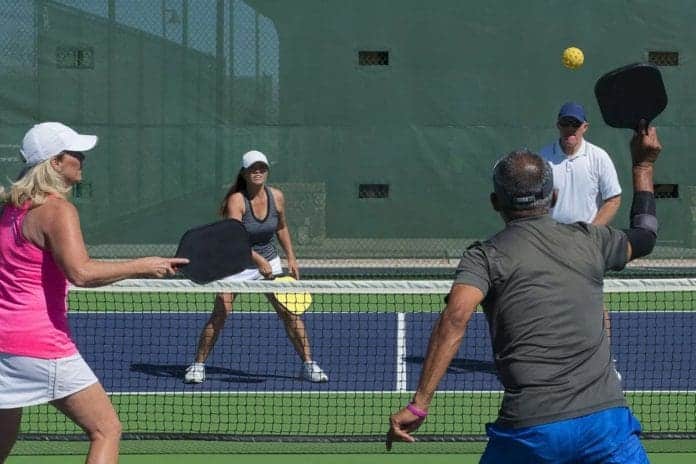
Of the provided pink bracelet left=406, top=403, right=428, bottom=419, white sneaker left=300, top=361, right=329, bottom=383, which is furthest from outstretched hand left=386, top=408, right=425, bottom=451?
white sneaker left=300, top=361, right=329, bottom=383

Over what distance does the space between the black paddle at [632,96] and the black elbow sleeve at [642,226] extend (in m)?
0.23

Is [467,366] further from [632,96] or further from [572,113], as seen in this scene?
[632,96]

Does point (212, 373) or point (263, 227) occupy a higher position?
point (263, 227)

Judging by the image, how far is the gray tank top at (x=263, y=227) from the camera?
774 centimetres

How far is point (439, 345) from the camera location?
3451 millimetres

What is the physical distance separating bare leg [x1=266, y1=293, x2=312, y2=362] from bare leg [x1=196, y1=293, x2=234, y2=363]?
0.84ft

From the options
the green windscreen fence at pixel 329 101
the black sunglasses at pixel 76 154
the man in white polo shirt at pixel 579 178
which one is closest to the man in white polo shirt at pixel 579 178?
the man in white polo shirt at pixel 579 178

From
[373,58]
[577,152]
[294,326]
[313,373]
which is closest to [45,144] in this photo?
[294,326]

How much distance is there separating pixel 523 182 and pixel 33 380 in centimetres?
182

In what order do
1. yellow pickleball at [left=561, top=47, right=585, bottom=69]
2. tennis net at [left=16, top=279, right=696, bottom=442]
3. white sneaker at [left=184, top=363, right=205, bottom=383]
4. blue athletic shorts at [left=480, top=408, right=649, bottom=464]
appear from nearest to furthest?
blue athletic shorts at [left=480, top=408, right=649, bottom=464] < tennis net at [left=16, top=279, right=696, bottom=442] < white sneaker at [left=184, top=363, right=205, bottom=383] < yellow pickleball at [left=561, top=47, right=585, bottom=69]

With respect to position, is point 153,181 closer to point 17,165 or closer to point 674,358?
point 17,165

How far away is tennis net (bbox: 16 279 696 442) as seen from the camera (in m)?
6.59

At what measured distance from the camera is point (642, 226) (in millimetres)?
3838

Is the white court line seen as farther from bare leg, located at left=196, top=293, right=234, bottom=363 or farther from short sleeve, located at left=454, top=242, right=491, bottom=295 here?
short sleeve, located at left=454, top=242, right=491, bottom=295
